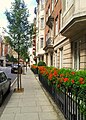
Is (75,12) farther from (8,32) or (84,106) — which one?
(84,106)

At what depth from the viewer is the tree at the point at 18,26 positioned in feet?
50.2

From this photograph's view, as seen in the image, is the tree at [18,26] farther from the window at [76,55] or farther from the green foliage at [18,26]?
the window at [76,55]

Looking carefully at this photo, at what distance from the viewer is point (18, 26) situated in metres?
15.3

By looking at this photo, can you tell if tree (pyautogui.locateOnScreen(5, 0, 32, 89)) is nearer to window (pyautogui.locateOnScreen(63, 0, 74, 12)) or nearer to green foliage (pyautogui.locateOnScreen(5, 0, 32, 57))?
green foliage (pyautogui.locateOnScreen(5, 0, 32, 57))

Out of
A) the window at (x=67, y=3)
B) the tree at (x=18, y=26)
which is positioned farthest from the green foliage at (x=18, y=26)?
the window at (x=67, y=3)

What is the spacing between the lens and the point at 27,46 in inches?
623

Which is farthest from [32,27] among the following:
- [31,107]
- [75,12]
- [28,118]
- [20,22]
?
[28,118]

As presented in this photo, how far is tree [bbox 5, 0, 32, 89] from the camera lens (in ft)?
50.2

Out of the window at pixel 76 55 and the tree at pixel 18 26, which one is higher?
the tree at pixel 18 26

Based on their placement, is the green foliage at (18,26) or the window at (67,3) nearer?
the window at (67,3)

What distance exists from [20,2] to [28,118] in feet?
31.8

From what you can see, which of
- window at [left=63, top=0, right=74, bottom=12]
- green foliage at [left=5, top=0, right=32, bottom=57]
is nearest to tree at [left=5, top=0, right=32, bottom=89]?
green foliage at [left=5, top=0, right=32, bottom=57]

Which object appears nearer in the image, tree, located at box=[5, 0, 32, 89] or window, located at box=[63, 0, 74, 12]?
window, located at box=[63, 0, 74, 12]

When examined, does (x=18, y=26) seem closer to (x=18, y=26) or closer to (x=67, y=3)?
(x=18, y=26)
